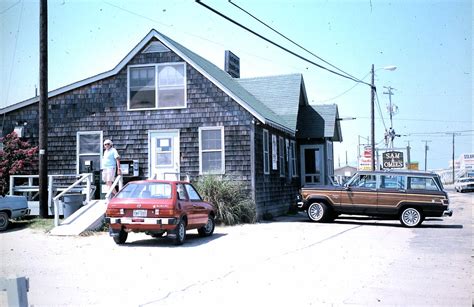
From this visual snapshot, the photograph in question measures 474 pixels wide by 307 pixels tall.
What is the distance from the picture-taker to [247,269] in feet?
31.7

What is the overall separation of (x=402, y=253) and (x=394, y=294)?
4.30 metres

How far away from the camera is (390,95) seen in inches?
2667

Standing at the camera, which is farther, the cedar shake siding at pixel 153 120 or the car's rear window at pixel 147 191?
the cedar shake siding at pixel 153 120

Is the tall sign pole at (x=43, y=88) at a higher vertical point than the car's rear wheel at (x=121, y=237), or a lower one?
higher

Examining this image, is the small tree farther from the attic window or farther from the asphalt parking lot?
the attic window

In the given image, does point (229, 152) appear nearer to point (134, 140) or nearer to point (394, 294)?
point (134, 140)

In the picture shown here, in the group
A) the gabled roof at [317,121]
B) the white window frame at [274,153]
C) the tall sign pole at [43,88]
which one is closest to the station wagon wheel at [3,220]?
the tall sign pole at [43,88]

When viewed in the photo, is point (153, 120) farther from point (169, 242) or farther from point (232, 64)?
point (232, 64)

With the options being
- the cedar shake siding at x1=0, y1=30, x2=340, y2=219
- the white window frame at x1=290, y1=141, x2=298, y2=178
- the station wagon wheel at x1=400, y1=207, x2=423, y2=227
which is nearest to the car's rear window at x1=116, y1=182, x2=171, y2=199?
the cedar shake siding at x1=0, y1=30, x2=340, y2=219

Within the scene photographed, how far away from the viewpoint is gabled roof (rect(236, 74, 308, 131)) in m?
27.0

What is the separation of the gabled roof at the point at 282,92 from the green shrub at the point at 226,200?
7970mm

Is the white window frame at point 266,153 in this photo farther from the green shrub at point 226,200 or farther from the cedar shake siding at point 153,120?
the green shrub at point 226,200

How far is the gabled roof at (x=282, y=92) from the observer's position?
27.0 m

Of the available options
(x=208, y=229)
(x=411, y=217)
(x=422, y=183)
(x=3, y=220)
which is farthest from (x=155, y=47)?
(x=411, y=217)
